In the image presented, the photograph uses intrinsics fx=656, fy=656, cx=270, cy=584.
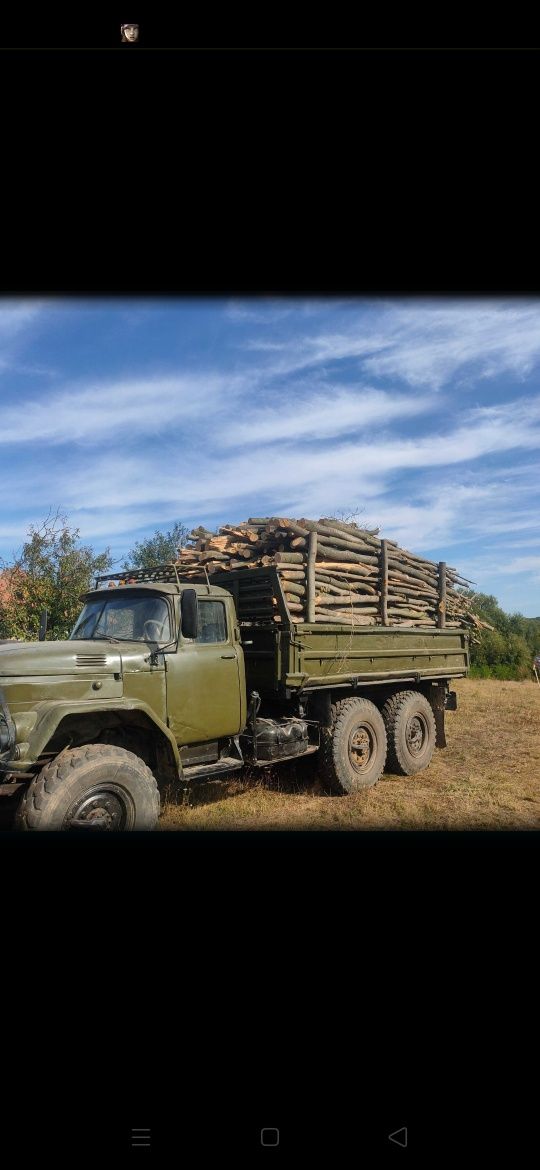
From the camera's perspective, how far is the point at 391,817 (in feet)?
18.5

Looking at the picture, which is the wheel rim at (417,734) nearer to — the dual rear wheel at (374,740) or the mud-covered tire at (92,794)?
the dual rear wheel at (374,740)

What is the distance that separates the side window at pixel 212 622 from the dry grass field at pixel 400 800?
139 cm

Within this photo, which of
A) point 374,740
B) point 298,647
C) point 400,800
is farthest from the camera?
point 374,740

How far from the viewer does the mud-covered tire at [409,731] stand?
7.18 metres

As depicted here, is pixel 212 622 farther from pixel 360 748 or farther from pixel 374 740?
pixel 374 740

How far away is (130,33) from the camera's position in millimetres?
2367

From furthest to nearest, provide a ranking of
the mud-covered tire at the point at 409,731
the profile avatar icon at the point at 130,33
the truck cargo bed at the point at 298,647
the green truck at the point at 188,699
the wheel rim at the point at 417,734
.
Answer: the wheel rim at the point at 417,734
the mud-covered tire at the point at 409,731
the truck cargo bed at the point at 298,647
the green truck at the point at 188,699
the profile avatar icon at the point at 130,33

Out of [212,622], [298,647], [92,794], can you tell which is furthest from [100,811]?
[298,647]

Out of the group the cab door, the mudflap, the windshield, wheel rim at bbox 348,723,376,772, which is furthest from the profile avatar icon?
the mudflap

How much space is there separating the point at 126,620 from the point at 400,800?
3.11 m

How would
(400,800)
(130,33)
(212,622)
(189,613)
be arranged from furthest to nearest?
(400,800) → (212,622) → (189,613) → (130,33)

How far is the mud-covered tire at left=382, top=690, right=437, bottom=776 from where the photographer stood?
7.18 m
